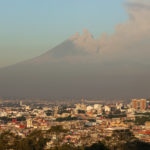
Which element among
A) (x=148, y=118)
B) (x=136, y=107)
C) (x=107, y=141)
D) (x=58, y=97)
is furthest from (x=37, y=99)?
(x=107, y=141)

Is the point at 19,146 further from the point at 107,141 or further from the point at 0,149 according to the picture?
the point at 107,141

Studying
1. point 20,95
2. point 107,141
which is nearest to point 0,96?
point 20,95

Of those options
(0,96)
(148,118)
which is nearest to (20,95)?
(0,96)

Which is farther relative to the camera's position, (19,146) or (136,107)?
(136,107)

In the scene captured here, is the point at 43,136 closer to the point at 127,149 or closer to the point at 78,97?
the point at 127,149

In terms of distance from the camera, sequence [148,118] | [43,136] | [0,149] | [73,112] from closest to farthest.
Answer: [0,149]
[43,136]
[148,118]
[73,112]

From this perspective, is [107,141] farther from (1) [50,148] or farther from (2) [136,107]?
(2) [136,107]

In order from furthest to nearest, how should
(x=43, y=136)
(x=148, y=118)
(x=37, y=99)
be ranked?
(x=37, y=99) → (x=148, y=118) → (x=43, y=136)

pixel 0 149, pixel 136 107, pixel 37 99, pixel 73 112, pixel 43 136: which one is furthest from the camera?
pixel 37 99

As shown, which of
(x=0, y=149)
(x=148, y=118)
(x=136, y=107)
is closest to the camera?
(x=0, y=149)
